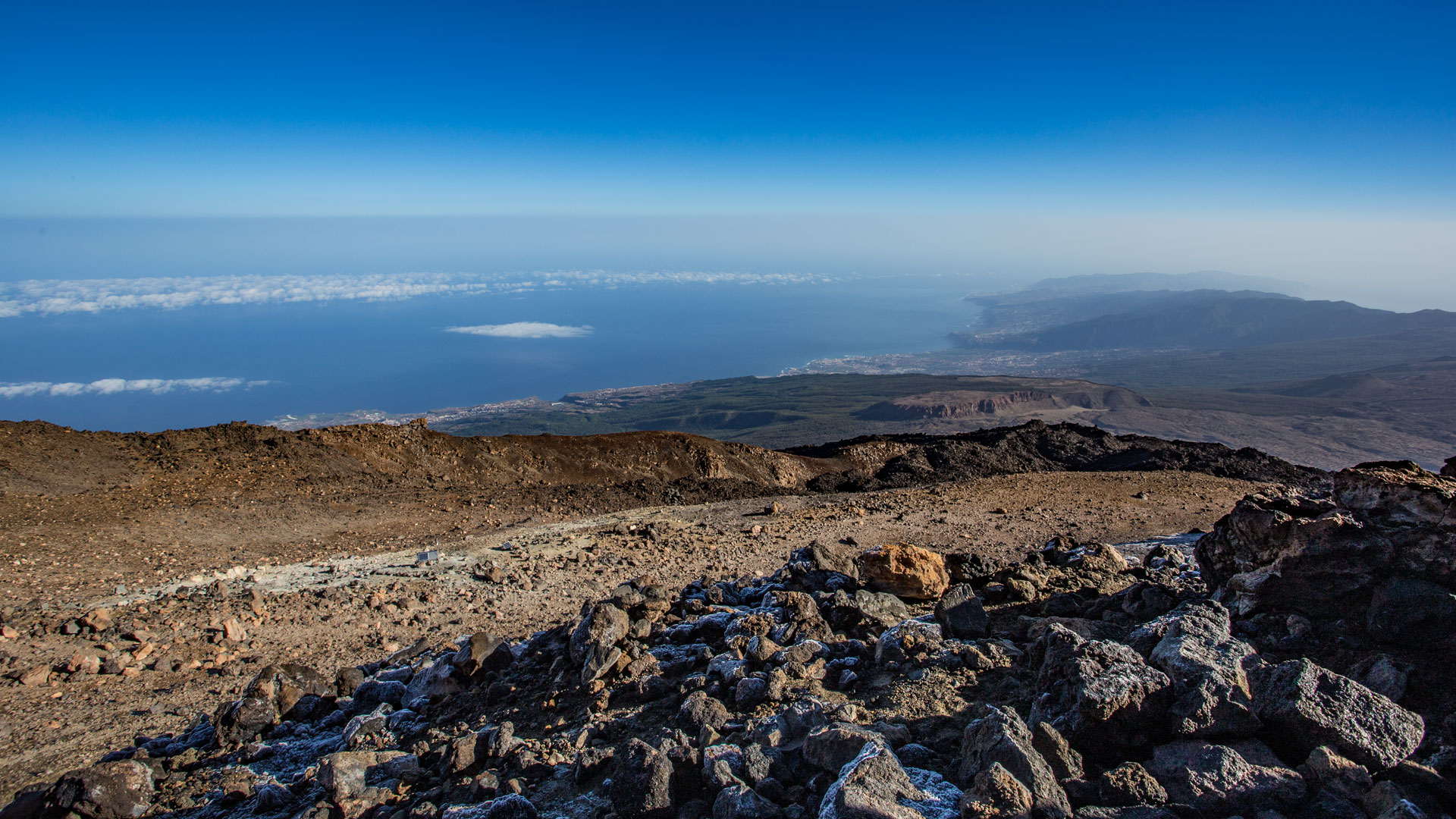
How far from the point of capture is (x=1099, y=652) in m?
4.24

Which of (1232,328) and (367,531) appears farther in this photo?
(1232,328)

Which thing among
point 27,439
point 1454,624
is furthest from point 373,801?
point 27,439

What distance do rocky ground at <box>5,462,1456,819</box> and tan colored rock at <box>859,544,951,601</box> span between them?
0.03 m

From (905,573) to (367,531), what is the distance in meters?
10.0

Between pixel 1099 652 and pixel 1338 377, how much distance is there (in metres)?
130

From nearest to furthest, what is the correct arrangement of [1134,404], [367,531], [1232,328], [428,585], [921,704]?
[921,704] → [428,585] → [367,531] → [1134,404] → [1232,328]

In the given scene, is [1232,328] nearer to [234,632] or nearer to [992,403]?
[992,403]

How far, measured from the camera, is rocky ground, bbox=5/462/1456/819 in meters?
3.49

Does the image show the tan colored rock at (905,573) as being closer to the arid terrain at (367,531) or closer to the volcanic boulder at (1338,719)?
the arid terrain at (367,531)

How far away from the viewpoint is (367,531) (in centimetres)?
1269

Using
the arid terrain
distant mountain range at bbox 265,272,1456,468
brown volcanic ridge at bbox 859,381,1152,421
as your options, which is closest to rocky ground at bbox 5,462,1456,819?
the arid terrain

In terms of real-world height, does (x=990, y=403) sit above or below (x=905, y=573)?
below

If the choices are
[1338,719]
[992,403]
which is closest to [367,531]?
[1338,719]

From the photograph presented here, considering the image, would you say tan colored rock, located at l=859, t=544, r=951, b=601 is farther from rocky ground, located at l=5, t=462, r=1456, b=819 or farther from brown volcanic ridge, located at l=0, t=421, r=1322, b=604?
brown volcanic ridge, located at l=0, t=421, r=1322, b=604
